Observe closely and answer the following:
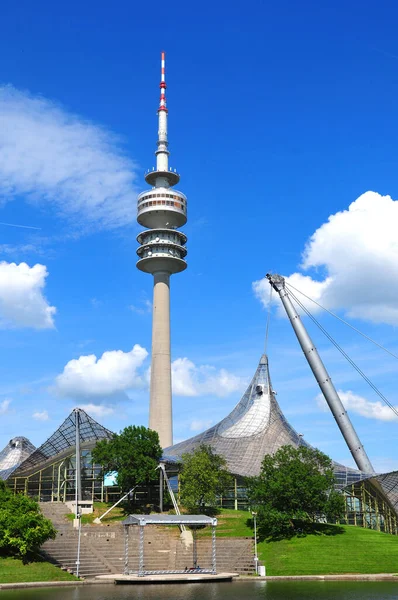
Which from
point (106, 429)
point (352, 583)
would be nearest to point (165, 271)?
point (106, 429)

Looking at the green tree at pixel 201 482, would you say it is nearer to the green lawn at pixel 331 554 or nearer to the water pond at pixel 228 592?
the green lawn at pixel 331 554


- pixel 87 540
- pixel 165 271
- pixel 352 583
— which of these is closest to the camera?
pixel 352 583

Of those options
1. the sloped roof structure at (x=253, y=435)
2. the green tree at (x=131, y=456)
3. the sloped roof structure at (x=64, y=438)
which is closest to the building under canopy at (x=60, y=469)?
the sloped roof structure at (x=64, y=438)

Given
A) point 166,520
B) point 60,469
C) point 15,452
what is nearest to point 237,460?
point 60,469

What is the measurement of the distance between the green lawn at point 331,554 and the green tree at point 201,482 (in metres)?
14.2

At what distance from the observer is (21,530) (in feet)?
166

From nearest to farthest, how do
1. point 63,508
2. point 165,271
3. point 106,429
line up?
point 63,508, point 106,429, point 165,271

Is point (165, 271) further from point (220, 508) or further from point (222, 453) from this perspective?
point (220, 508)

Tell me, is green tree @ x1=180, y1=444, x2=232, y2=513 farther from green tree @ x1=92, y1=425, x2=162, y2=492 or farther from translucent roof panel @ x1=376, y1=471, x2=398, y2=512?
translucent roof panel @ x1=376, y1=471, x2=398, y2=512

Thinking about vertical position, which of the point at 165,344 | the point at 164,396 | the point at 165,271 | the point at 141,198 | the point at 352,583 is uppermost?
the point at 141,198

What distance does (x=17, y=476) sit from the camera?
94188 mm

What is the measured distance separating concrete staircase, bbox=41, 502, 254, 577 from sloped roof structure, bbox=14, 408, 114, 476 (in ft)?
72.2

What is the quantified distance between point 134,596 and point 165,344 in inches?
3278

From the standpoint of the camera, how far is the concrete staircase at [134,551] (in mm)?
53781
